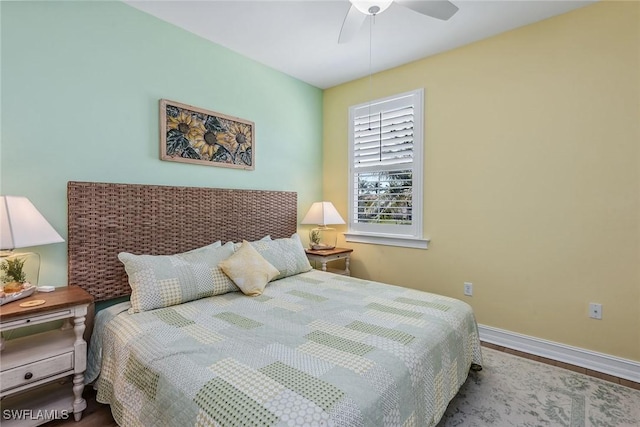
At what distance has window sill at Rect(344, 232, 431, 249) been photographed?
127 inches

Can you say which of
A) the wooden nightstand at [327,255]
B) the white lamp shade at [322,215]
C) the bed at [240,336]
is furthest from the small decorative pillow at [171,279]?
the white lamp shade at [322,215]

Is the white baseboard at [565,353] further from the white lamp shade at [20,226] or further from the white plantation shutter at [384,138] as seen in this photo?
the white lamp shade at [20,226]

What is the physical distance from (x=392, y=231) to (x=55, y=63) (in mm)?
3117

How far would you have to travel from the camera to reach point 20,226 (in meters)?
1.63

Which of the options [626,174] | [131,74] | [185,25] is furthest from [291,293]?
[626,174]

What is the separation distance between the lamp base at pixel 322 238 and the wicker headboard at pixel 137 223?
76cm

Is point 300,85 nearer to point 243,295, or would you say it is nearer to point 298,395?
point 243,295

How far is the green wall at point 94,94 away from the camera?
1901 mm

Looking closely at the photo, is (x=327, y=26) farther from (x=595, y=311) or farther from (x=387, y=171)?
(x=595, y=311)

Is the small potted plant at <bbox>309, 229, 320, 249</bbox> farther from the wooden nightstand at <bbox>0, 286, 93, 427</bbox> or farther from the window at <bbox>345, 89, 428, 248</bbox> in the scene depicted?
the wooden nightstand at <bbox>0, 286, 93, 427</bbox>

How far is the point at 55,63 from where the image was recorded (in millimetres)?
2023

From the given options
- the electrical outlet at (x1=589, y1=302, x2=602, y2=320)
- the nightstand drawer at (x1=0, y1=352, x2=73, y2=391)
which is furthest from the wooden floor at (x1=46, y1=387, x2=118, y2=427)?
the electrical outlet at (x1=589, y1=302, x2=602, y2=320)

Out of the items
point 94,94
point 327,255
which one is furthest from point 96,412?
point 327,255

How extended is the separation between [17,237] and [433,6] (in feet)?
8.48
